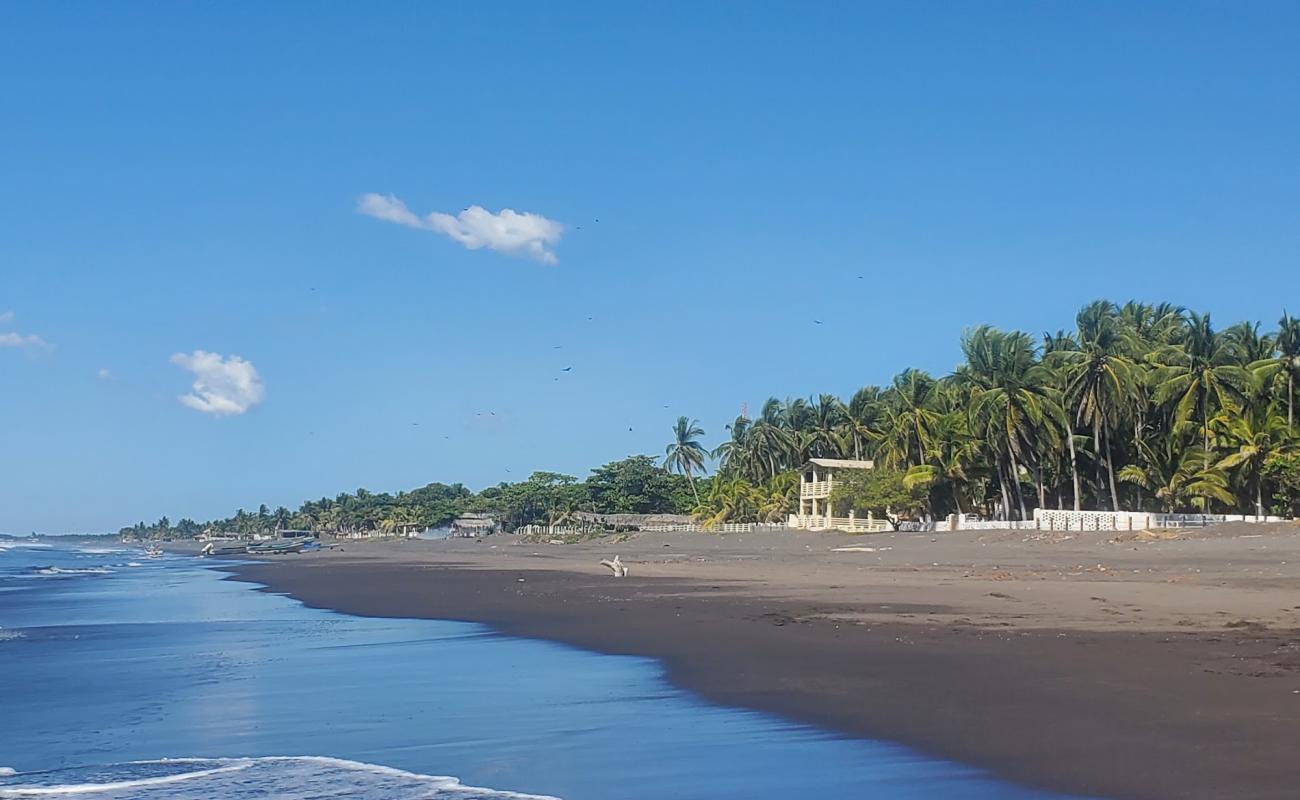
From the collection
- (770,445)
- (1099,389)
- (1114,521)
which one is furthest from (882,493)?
(770,445)

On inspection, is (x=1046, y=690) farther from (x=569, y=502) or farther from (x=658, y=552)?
(x=569, y=502)

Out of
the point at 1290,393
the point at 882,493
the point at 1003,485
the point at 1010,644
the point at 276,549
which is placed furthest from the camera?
the point at 276,549

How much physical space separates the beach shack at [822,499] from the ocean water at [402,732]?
4897 cm

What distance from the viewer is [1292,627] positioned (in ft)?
48.5

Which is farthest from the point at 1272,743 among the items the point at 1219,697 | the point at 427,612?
the point at 427,612

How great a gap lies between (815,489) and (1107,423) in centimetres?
2253

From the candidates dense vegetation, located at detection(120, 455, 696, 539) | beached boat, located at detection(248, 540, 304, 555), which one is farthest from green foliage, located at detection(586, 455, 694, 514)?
beached boat, located at detection(248, 540, 304, 555)

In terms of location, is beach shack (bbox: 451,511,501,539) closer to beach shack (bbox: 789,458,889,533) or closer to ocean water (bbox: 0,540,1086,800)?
beach shack (bbox: 789,458,889,533)

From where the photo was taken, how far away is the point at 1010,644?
1436cm

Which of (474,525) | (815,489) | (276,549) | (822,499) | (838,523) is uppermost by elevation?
(815,489)

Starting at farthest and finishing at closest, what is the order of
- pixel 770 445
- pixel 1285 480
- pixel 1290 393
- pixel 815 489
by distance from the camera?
pixel 770 445 < pixel 815 489 < pixel 1290 393 < pixel 1285 480

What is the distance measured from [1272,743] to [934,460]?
2135 inches

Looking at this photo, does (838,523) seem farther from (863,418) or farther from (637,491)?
(637,491)

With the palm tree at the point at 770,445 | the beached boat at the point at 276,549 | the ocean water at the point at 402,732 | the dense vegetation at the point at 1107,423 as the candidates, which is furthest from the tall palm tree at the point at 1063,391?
the beached boat at the point at 276,549
